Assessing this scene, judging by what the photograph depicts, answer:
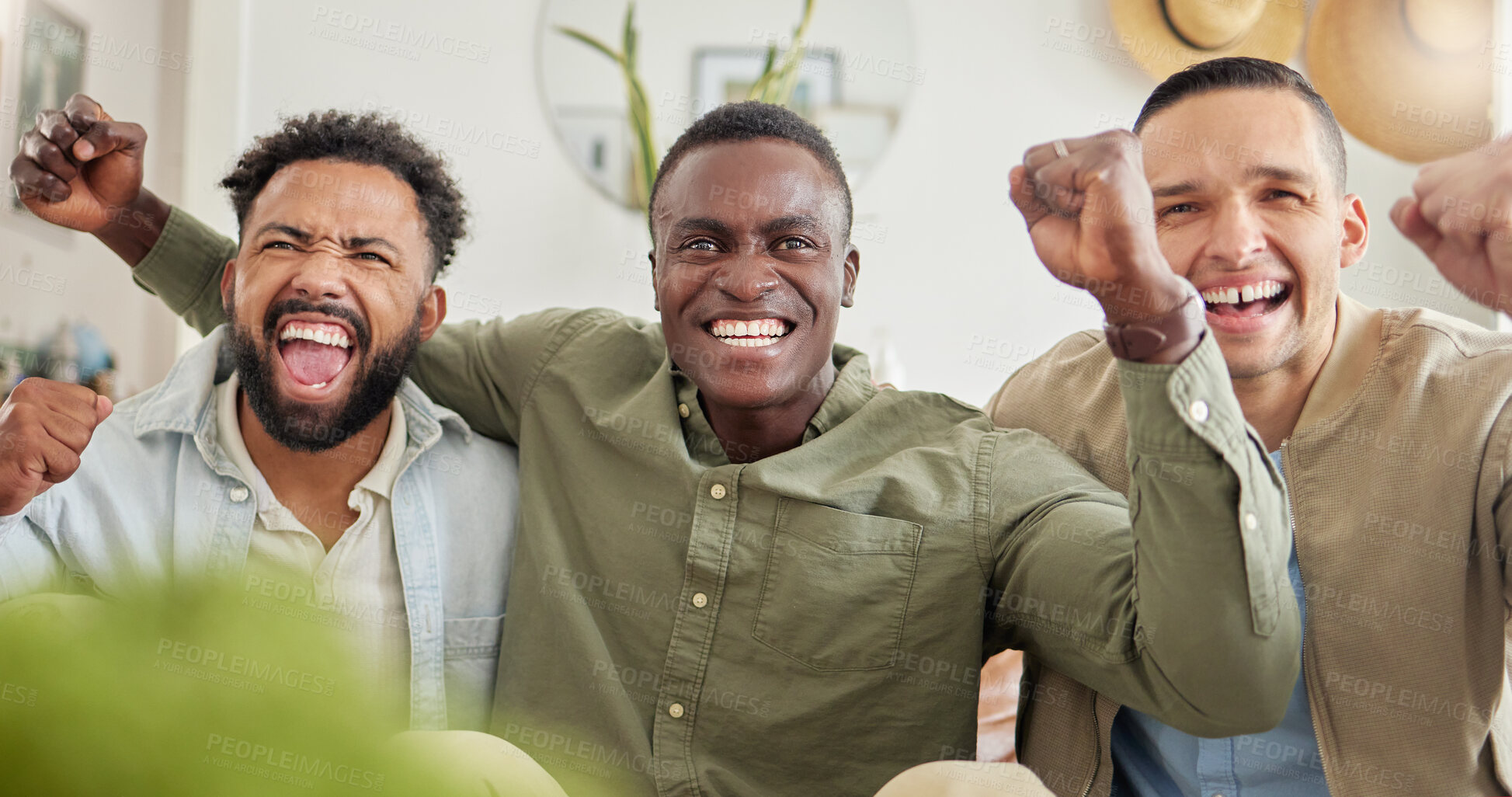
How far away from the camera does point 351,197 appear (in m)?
1.36

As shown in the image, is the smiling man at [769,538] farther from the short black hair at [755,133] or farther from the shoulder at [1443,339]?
the shoulder at [1443,339]

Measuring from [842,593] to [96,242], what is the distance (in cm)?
236

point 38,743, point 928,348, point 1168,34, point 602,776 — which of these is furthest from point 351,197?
point 1168,34

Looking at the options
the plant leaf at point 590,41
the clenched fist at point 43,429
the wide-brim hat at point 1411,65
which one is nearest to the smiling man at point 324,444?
the clenched fist at point 43,429

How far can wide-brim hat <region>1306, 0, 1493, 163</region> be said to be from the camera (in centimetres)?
275

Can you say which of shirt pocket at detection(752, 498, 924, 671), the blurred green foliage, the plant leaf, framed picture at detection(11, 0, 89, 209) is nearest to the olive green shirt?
Answer: shirt pocket at detection(752, 498, 924, 671)

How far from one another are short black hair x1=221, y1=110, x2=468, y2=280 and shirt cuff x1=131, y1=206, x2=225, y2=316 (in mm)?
87

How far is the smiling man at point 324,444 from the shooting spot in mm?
1255

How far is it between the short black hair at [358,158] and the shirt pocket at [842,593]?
66 centimetres

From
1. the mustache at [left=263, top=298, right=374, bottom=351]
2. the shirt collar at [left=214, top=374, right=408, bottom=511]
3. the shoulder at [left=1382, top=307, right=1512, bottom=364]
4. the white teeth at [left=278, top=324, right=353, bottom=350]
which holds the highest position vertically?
the shoulder at [left=1382, top=307, right=1512, bottom=364]

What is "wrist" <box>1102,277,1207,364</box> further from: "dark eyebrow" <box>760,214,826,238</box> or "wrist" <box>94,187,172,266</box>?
"wrist" <box>94,187,172,266</box>

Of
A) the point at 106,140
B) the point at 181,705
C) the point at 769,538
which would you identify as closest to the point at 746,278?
the point at 769,538

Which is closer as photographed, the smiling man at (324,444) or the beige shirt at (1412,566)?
the beige shirt at (1412,566)

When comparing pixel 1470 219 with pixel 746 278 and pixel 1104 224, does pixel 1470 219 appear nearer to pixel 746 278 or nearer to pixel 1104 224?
pixel 1104 224
